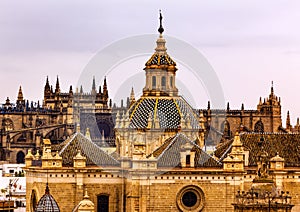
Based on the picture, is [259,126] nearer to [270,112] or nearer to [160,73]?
[270,112]

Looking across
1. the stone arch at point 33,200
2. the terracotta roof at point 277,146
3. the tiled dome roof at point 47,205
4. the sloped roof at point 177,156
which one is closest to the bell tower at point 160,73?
the terracotta roof at point 277,146

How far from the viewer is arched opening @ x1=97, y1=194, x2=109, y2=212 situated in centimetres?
10250

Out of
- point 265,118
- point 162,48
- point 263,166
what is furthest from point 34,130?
point 263,166

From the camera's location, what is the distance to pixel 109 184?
336ft

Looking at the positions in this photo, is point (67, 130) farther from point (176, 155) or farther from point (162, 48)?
point (176, 155)

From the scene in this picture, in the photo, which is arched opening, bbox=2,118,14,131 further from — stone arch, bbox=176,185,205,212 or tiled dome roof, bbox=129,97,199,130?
stone arch, bbox=176,185,205,212

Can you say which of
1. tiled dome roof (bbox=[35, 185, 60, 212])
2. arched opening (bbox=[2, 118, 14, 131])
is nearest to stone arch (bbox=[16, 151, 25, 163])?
arched opening (bbox=[2, 118, 14, 131])

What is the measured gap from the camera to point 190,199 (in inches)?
3925

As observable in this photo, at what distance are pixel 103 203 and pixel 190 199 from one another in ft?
21.9

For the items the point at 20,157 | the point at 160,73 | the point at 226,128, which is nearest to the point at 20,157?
the point at 20,157

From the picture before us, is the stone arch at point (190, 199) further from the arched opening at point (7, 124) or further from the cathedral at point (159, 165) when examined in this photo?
the arched opening at point (7, 124)

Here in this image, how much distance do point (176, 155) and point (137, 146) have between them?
271cm

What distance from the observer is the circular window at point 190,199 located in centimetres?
9931

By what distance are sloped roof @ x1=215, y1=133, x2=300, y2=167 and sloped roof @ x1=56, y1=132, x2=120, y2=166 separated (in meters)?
7.97
